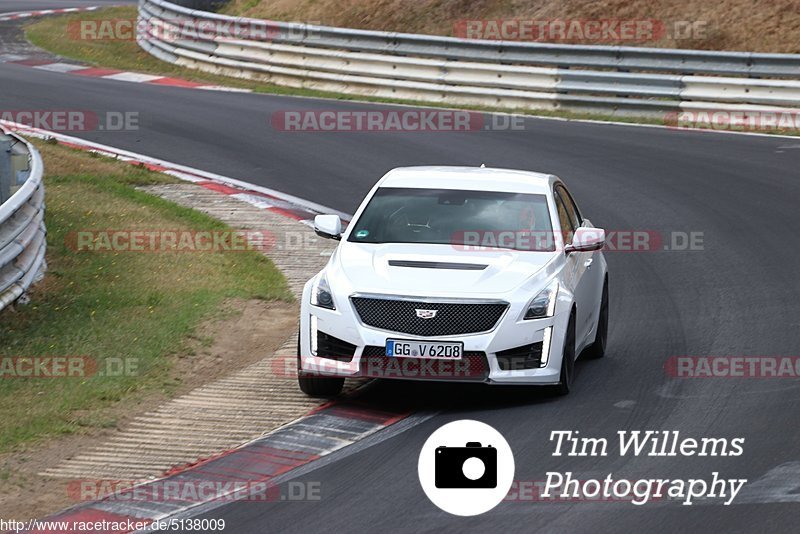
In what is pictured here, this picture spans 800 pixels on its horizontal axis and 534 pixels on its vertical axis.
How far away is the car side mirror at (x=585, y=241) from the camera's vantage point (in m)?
10.4

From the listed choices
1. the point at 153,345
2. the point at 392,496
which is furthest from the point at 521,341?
the point at 153,345

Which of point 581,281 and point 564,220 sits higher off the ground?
point 564,220

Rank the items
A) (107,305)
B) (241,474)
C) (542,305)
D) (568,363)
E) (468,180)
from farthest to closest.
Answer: (107,305) → (468,180) → (568,363) → (542,305) → (241,474)

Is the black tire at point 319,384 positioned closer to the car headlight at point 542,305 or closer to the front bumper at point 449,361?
the front bumper at point 449,361

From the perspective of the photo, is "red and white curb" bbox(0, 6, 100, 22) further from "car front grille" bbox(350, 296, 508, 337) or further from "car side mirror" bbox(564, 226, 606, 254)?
"car front grille" bbox(350, 296, 508, 337)

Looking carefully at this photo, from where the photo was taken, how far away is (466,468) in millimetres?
8312

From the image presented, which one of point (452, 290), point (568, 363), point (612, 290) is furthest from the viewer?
point (612, 290)

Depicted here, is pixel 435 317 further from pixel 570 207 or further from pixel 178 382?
pixel 570 207

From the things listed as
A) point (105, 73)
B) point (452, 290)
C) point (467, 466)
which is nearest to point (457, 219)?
point (452, 290)

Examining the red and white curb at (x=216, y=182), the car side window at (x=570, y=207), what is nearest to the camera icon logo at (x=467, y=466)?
the car side window at (x=570, y=207)

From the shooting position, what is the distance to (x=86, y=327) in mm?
11438

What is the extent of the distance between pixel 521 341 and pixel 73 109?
613 inches

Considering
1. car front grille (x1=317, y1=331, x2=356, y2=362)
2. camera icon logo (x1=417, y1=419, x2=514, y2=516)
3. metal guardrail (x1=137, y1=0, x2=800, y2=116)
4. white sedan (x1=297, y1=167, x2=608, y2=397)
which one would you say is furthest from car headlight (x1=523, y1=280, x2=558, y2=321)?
metal guardrail (x1=137, y1=0, x2=800, y2=116)

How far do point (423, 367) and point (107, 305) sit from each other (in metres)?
3.78
